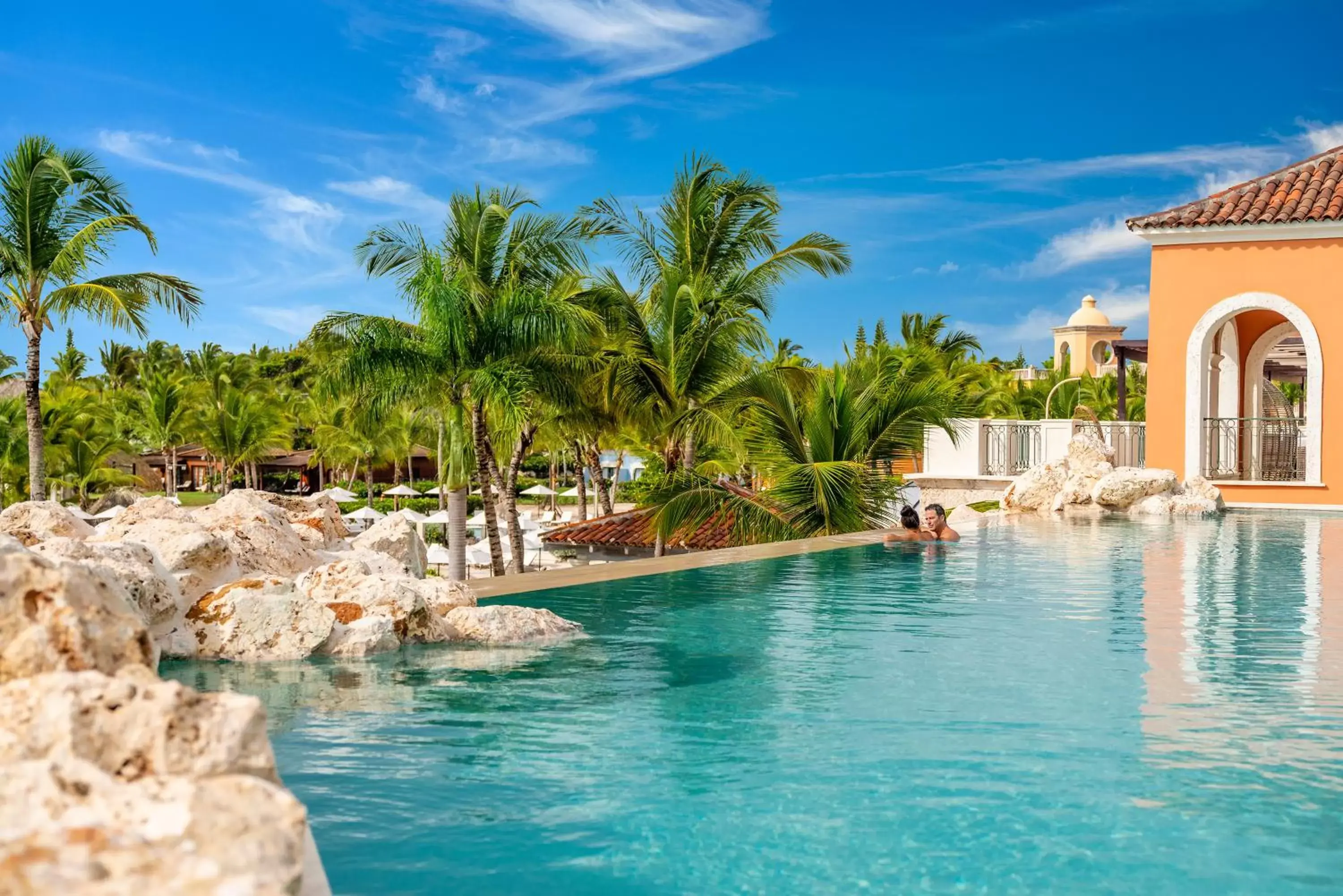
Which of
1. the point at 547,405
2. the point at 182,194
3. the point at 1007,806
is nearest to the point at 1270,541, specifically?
the point at 1007,806

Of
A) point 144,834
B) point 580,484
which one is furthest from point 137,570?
point 580,484

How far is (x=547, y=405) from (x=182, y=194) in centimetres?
2901

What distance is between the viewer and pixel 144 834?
2.27 m

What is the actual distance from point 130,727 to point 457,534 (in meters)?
20.8

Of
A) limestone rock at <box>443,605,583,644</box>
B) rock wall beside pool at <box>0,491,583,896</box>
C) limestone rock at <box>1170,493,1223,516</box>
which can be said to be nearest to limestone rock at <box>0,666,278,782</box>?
A: rock wall beside pool at <box>0,491,583,896</box>

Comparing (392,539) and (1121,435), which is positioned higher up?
(1121,435)

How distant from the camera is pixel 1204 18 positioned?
4247 centimetres

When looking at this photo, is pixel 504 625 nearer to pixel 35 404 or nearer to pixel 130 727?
pixel 130 727

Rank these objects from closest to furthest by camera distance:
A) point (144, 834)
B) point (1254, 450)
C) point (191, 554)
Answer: point (144, 834), point (191, 554), point (1254, 450)

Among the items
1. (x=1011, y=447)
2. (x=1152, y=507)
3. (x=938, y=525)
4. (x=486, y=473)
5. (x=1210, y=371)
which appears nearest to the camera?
(x=938, y=525)

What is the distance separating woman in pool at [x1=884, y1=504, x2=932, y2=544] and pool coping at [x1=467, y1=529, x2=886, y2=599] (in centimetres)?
17

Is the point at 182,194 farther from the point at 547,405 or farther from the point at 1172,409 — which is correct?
the point at 1172,409

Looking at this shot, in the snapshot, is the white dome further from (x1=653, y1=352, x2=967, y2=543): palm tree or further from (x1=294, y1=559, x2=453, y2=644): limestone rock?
(x1=294, y1=559, x2=453, y2=644): limestone rock

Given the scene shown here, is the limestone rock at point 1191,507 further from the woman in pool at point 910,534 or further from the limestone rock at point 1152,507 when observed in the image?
the woman in pool at point 910,534
